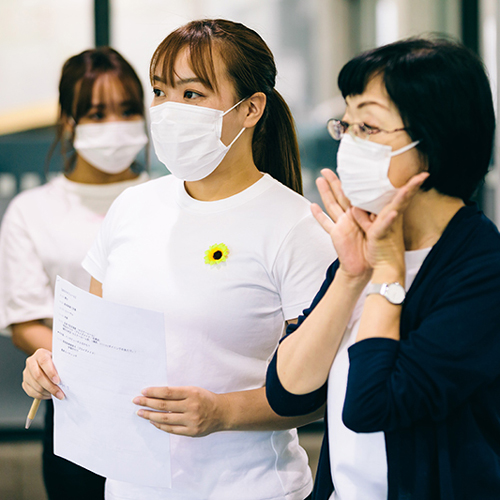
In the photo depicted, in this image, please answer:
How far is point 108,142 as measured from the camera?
6.53ft

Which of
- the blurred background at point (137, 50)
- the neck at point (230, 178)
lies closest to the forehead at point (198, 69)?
the neck at point (230, 178)

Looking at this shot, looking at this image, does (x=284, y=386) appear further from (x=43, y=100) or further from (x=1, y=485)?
(x=43, y=100)

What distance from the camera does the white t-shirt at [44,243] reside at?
191cm

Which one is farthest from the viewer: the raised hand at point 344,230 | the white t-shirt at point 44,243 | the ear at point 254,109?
the white t-shirt at point 44,243

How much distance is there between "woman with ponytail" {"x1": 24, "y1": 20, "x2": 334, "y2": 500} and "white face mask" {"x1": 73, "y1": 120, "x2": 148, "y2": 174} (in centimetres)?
69

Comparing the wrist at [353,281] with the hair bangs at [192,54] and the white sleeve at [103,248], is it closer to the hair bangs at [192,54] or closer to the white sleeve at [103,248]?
the hair bangs at [192,54]

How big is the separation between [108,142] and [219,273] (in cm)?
93

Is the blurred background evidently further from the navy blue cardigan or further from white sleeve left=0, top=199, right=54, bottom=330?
the navy blue cardigan

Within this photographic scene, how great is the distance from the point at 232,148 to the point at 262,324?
39 cm

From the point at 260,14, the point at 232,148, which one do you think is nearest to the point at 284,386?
the point at 232,148

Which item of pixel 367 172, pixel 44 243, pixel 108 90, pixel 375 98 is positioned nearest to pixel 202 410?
pixel 367 172

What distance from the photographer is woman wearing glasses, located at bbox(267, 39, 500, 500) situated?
92 cm

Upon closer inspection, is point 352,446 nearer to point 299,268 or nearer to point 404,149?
point 299,268

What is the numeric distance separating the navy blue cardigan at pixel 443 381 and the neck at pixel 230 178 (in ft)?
1.63
